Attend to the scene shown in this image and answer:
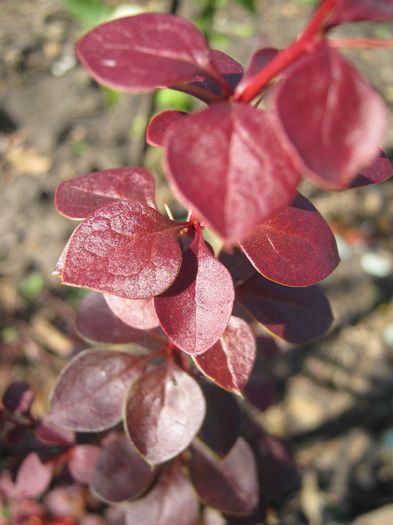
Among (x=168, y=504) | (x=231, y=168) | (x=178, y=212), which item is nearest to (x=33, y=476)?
(x=168, y=504)

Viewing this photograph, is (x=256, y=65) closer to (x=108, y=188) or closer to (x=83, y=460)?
(x=108, y=188)

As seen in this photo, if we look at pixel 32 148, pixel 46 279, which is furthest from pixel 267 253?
pixel 32 148

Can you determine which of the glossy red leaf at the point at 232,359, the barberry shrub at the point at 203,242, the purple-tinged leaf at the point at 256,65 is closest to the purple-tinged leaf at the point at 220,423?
the barberry shrub at the point at 203,242

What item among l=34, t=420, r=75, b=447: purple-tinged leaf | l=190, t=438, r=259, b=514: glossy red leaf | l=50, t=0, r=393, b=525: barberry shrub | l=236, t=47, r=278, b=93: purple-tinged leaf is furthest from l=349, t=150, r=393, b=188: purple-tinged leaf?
l=34, t=420, r=75, b=447: purple-tinged leaf

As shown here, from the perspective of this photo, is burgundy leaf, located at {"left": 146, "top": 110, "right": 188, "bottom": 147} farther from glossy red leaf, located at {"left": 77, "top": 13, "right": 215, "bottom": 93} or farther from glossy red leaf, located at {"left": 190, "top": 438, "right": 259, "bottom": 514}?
glossy red leaf, located at {"left": 190, "top": 438, "right": 259, "bottom": 514}

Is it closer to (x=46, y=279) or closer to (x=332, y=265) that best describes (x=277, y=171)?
(x=332, y=265)

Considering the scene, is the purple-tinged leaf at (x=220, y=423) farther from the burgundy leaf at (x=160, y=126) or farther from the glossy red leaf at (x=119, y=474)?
the burgundy leaf at (x=160, y=126)
